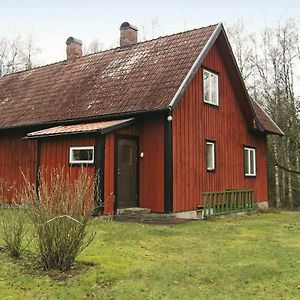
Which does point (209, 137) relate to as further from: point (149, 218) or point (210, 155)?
point (149, 218)

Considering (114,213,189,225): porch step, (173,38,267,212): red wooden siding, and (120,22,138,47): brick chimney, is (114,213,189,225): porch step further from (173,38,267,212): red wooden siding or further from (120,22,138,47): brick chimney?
(120,22,138,47): brick chimney

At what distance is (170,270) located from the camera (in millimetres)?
6855

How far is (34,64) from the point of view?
42875 millimetres

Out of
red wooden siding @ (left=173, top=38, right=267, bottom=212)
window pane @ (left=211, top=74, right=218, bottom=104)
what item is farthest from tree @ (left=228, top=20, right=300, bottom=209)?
window pane @ (left=211, top=74, right=218, bottom=104)

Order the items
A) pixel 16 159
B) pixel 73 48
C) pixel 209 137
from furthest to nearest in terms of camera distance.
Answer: pixel 73 48, pixel 16 159, pixel 209 137

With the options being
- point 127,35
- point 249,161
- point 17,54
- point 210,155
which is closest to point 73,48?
point 127,35

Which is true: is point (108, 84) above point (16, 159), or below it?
above

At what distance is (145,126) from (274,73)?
2013 centimetres

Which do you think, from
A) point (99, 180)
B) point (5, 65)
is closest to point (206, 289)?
point (99, 180)

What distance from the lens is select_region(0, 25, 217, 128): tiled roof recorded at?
1431 centimetres

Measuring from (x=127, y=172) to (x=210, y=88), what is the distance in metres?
5.07

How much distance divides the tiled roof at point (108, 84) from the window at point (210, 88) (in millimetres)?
1461

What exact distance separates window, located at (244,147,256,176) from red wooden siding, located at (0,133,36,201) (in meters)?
9.42

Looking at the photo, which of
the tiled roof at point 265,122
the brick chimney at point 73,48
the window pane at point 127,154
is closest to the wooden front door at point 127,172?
the window pane at point 127,154
